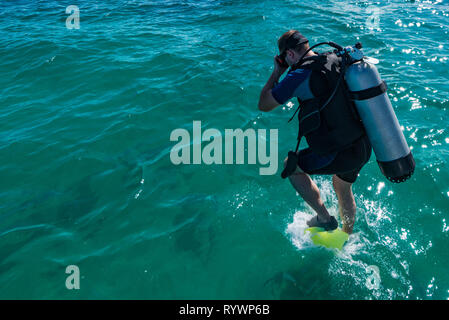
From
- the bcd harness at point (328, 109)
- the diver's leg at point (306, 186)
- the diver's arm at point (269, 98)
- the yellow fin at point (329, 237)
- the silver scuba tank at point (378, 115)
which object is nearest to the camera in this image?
the silver scuba tank at point (378, 115)

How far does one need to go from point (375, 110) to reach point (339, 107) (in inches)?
14.0

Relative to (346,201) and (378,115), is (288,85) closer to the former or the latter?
(378,115)

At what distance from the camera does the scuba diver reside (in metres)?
3.45

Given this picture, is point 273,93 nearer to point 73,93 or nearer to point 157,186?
point 157,186

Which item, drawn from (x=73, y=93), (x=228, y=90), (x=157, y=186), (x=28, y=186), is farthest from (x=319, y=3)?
(x=28, y=186)

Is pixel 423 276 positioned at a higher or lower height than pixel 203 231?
higher

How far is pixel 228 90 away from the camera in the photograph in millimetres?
8492

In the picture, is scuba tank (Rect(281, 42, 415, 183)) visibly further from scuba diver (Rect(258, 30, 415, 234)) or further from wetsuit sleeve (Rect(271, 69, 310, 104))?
wetsuit sleeve (Rect(271, 69, 310, 104))

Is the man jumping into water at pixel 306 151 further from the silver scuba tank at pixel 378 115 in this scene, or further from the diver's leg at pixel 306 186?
the silver scuba tank at pixel 378 115

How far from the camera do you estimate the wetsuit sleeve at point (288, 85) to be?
3.53 metres

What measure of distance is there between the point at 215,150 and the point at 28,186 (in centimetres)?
341

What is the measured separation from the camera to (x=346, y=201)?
4535 mm

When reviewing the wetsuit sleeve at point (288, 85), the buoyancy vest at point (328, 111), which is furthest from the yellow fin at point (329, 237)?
the wetsuit sleeve at point (288, 85)

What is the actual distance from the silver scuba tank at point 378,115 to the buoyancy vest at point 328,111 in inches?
4.5
